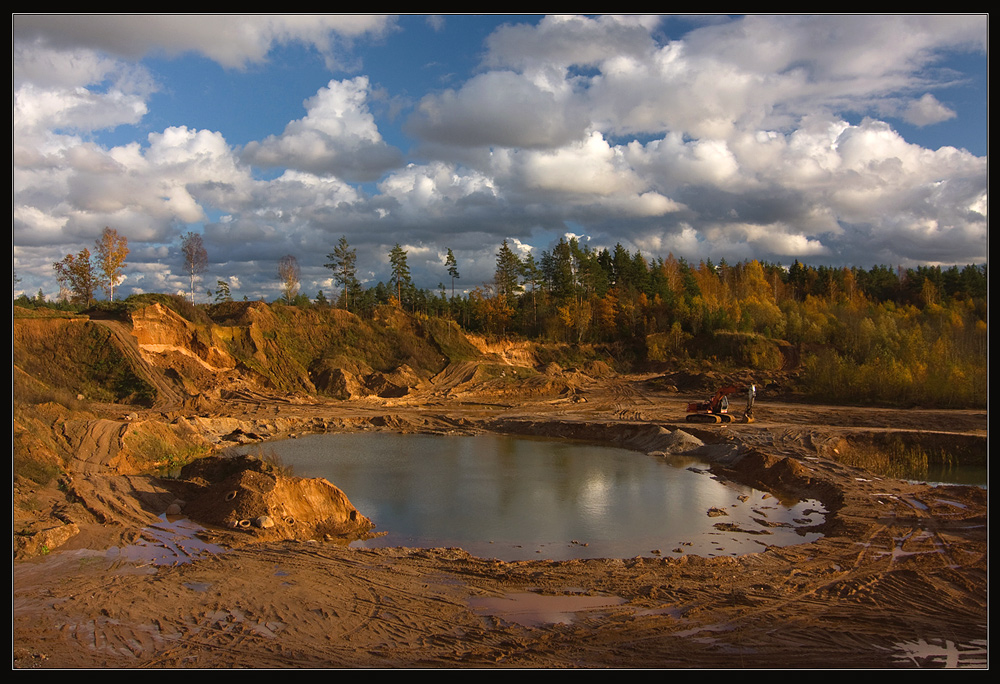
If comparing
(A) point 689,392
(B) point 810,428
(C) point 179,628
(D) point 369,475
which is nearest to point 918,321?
(B) point 810,428

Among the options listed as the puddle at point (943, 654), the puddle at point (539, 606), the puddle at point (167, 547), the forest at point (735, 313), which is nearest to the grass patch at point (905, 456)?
the forest at point (735, 313)

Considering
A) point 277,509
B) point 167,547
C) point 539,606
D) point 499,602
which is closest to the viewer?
point 539,606

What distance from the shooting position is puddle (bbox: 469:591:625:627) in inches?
313

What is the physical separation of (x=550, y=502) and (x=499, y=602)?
6.47 metres

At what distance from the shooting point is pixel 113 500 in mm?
12125

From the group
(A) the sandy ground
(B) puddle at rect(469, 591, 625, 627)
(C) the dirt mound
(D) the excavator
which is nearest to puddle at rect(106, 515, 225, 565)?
(A) the sandy ground

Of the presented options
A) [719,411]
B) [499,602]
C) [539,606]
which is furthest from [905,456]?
[499,602]

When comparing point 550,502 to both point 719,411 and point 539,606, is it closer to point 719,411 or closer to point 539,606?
point 539,606

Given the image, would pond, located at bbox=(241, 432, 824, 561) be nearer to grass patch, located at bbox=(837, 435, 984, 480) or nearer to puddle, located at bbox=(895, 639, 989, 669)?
puddle, located at bbox=(895, 639, 989, 669)

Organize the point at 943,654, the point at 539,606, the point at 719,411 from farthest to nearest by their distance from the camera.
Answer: the point at 719,411 → the point at 539,606 → the point at 943,654

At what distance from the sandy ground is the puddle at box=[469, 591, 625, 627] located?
36 mm

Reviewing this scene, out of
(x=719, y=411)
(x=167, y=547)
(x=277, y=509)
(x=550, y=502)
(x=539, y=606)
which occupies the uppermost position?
(x=719, y=411)

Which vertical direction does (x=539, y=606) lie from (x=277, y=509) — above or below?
below

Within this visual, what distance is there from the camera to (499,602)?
8516 mm
